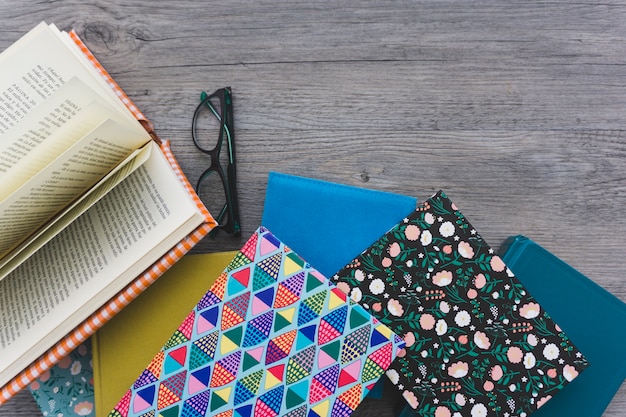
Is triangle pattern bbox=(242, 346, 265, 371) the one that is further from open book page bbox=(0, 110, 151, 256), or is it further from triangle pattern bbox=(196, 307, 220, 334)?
open book page bbox=(0, 110, 151, 256)

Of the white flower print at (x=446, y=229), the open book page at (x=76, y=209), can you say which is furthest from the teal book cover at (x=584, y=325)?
the open book page at (x=76, y=209)

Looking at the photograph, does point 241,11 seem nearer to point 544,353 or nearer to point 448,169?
point 448,169

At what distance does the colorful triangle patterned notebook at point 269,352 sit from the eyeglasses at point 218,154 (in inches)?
5.0

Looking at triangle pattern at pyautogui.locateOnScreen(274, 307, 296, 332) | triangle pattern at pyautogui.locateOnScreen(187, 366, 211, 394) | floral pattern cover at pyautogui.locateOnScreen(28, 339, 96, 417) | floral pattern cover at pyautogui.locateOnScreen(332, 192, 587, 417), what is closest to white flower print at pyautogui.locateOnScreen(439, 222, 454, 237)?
floral pattern cover at pyautogui.locateOnScreen(332, 192, 587, 417)

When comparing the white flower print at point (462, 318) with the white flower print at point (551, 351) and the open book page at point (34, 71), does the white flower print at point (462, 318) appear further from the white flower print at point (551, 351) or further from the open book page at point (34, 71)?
the open book page at point (34, 71)

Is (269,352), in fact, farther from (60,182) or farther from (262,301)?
(60,182)

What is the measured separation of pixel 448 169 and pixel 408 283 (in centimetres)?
18

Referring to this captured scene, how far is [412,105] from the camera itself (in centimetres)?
73

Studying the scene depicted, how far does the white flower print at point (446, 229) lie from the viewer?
648 mm

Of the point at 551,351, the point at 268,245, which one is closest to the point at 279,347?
the point at 268,245

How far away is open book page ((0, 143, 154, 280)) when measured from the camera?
0.59 metres

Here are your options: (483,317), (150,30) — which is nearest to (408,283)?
(483,317)

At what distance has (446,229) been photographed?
2.13 feet

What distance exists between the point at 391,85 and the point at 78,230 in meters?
0.44
